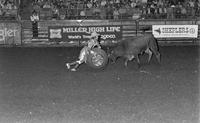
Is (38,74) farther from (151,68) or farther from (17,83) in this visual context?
(151,68)

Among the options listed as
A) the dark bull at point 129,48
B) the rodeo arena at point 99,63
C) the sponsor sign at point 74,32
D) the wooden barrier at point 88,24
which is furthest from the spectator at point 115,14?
the dark bull at point 129,48

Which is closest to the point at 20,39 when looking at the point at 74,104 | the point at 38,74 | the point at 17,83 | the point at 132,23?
the point at 132,23

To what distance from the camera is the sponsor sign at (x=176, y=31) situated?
1975cm

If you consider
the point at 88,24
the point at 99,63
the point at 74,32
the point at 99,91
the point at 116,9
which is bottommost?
the point at 99,91

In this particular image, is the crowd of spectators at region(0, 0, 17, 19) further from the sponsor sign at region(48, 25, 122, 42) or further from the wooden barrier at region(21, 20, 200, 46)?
the sponsor sign at region(48, 25, 122, 42)

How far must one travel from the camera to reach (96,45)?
12953 millimetres

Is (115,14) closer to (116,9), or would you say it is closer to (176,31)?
(116,9)

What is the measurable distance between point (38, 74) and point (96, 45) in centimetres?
195

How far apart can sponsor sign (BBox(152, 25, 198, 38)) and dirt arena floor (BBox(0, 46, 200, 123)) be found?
4.08m

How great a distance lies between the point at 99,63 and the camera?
1304cm

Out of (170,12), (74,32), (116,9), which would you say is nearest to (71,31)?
(74,32)

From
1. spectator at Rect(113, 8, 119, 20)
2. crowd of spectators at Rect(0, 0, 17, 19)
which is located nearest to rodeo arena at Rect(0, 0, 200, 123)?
crowd of spectators at Rect(0, 0, 17, 19)

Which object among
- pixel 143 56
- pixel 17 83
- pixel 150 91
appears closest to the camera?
pixel 150 91

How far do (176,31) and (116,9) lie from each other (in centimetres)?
422
